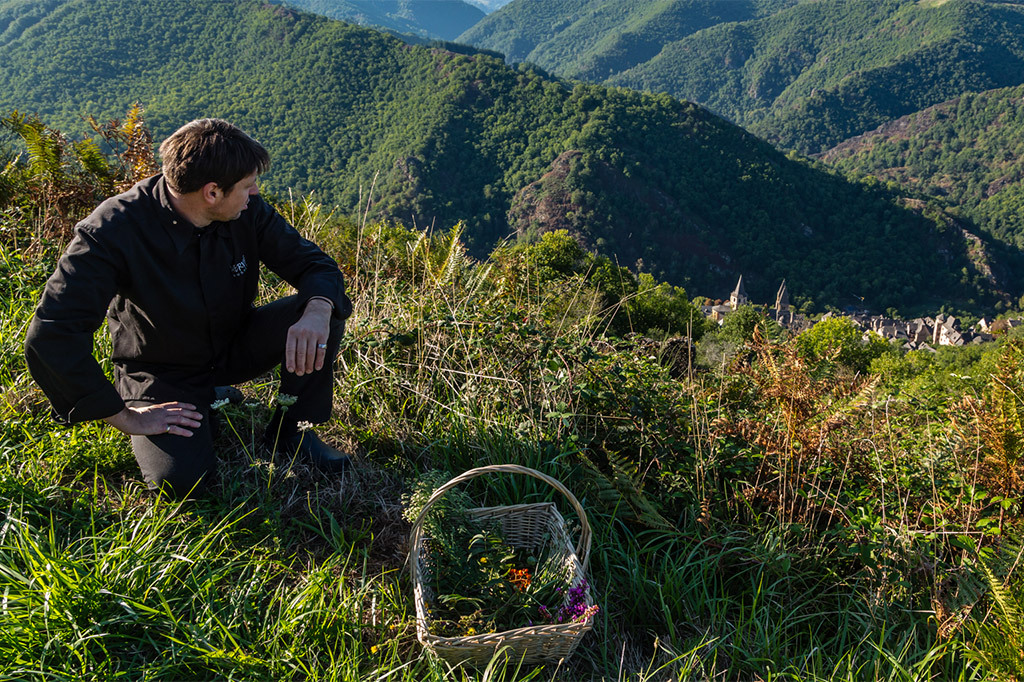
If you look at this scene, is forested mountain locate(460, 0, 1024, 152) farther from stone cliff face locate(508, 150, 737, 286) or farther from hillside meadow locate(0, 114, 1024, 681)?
hillside meadow locate(0, 114, 1024, 681)

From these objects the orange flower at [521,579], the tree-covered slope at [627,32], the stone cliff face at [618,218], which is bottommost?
the stone cliff face at [618,218]

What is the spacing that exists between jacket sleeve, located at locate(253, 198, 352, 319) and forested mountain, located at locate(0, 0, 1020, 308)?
48961 millimetres

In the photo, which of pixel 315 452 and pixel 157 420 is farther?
pixel 315 452

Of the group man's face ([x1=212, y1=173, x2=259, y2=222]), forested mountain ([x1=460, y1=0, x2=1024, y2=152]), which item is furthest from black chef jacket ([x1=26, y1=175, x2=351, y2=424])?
forested mountain ([x1=460, y1=0, x2=1024, y2=152])

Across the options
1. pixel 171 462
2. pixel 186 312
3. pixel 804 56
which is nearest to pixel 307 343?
pixel 186 312

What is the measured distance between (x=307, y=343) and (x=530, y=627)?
120 centimetres

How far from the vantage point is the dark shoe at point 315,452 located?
8.07 ft

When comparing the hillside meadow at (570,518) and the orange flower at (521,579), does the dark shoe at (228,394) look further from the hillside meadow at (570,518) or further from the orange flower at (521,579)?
the orange flower at (521,579)

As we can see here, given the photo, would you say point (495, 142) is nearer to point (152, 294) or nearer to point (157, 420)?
point (152, 294)

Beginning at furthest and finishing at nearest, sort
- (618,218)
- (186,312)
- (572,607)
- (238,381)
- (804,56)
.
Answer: (804,56)
(618,218)
(238,381)
(186,312)
(572,607)

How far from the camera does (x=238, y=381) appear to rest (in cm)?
254

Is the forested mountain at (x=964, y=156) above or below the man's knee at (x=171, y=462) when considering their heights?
below

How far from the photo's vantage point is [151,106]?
2069 inches

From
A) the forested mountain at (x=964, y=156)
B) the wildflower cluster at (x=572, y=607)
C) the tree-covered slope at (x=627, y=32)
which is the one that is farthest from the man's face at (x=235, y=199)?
the tree-covered slope at (x=627, y=32)
